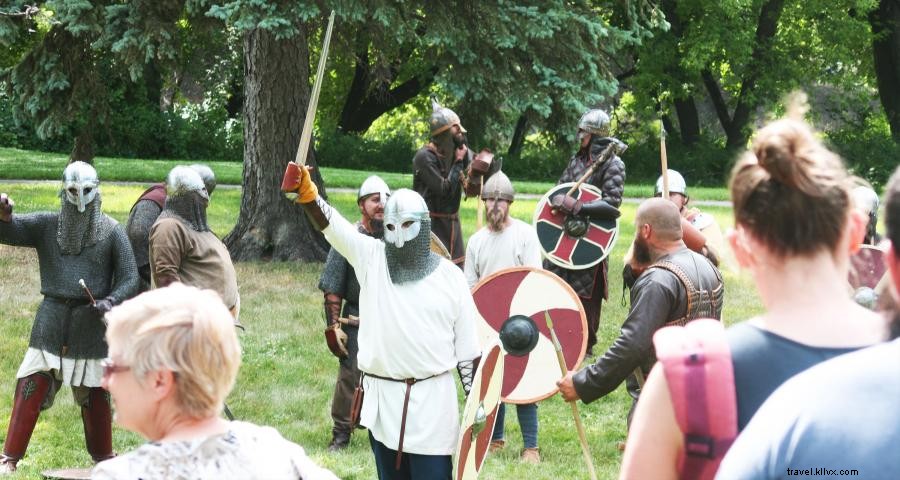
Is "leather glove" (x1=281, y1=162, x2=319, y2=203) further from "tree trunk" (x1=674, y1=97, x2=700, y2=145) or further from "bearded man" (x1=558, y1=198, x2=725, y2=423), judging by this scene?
"tree trunk" (x1=674, y1=97, x2=700, y2=145)

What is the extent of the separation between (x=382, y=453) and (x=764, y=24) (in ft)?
90.9

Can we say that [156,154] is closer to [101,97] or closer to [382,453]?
[101,97]

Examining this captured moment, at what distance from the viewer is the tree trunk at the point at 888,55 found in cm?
2989

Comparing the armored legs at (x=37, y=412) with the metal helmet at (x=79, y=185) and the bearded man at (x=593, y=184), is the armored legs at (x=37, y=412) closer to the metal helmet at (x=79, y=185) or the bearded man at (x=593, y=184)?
the metal helmet at (x=79, y=185)

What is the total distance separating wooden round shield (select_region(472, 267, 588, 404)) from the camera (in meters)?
5.80

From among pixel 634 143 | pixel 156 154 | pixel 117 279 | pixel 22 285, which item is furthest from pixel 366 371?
pixel 634 143

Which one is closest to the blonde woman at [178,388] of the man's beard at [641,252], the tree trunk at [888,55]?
the man's beard at [641,252]

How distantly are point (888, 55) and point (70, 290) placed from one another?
92.6 ft

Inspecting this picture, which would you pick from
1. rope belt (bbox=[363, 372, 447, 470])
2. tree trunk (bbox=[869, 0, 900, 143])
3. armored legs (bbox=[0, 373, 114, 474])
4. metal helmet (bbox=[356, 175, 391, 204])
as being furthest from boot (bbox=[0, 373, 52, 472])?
tree trunk (bbox=[869, 0, 900, 143])

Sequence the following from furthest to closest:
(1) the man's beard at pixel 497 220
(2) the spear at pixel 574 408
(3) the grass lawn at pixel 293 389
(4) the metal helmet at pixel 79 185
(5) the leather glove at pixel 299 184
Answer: (1) the man's beard at pixel 497 220
(3) the grass lawn at pixel 293 389
(4) the metal helmet at pixel 79 185
(2) the spear at pixel 574 408
(5) the leather glove at pixel 299 184

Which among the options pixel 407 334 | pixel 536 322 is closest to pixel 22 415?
pixel 407 334

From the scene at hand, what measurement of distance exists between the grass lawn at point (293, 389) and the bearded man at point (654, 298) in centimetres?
106

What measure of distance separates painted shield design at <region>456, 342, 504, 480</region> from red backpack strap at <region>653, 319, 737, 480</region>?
8.41 ft

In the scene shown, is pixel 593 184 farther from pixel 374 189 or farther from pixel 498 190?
pixel 374 189
